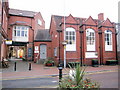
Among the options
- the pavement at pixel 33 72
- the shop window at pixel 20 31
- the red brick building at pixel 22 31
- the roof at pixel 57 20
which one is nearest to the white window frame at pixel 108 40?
the pavement at pixel 33 72

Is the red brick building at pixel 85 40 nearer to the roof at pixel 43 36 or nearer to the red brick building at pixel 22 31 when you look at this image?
the roof at pixel 43 36

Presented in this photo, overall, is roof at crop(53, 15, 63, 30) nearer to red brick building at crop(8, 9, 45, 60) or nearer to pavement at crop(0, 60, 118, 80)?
red brick building at crop(8, 9, 45, 60)

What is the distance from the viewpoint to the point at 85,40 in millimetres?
17219

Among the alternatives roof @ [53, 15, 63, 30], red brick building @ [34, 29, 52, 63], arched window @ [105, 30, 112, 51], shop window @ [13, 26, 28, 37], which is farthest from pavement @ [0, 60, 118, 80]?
shop window @ [13, 26, 28, 37]

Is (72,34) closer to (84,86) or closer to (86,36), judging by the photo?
(86,36)

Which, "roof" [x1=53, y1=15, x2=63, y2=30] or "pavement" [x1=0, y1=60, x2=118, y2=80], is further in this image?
"roof" [x1=53, y1=15, x2=63, y2=30]

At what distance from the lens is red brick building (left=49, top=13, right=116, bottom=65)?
16562 millimetres

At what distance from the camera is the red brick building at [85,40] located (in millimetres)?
16562

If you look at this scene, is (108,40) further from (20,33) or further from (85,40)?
(20,33)

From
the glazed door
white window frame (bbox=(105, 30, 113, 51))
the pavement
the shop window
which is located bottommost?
the pavement

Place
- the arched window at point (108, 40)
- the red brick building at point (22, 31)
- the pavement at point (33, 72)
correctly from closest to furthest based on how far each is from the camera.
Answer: the pavement at point (33, 72) < the arched window at point (108, 40) < the red brick building at point (22, 31)

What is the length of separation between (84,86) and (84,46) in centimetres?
1408

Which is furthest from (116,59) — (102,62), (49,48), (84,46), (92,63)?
(49,48)

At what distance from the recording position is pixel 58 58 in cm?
1623
